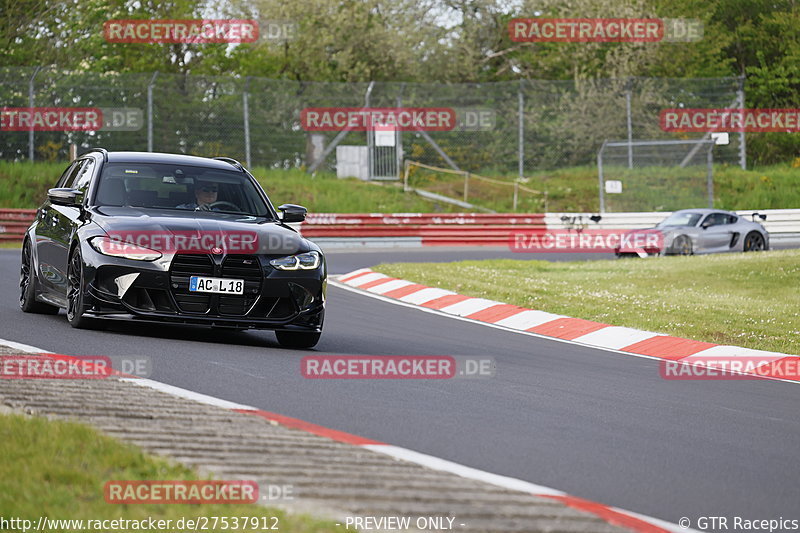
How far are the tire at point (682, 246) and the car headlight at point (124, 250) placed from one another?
1881 centimetres

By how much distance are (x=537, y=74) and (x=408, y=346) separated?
138 feet

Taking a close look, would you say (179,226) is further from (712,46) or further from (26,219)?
(712,46)

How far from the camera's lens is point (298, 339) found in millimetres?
10758

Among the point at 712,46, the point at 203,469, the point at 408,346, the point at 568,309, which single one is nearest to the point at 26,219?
the point at 568,309

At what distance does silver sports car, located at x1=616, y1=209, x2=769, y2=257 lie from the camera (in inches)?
1065

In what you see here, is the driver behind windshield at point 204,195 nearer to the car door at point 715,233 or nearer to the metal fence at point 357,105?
the car door at point 715,233

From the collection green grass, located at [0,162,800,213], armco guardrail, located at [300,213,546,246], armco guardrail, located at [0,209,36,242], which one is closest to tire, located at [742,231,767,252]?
green grass, located at [0,162,800,213]

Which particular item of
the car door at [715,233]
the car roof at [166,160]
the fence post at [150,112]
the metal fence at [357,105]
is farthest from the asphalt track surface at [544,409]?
the metal fence at [357,105]

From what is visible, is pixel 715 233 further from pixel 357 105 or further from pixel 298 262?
pixel 298 262

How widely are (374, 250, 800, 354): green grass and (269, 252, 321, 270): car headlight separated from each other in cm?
495

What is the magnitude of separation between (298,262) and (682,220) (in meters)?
18.9

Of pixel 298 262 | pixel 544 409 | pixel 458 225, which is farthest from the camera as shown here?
pixel 458 225

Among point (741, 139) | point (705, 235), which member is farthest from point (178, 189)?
point (741, 139)

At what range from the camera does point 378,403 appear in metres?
7.75
